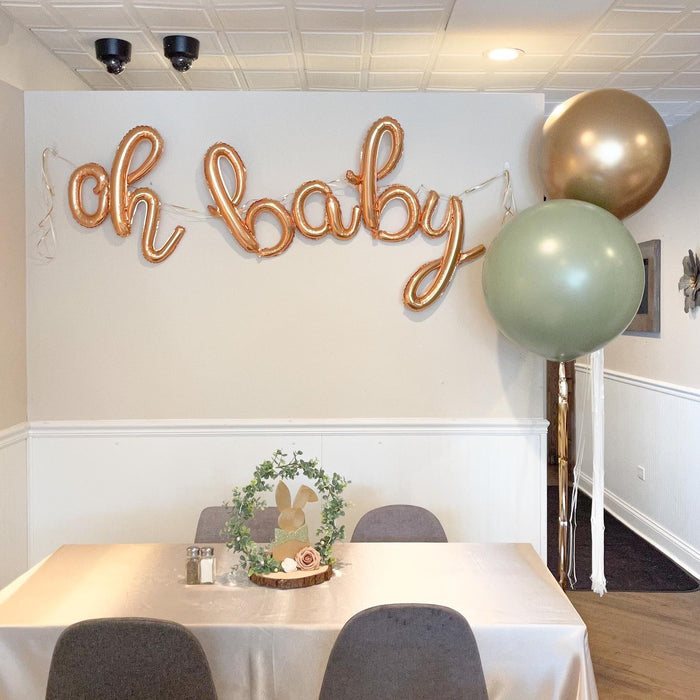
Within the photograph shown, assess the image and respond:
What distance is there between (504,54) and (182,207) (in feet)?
5.17

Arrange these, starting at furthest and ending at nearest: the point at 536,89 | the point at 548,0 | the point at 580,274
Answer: the point at 536,89 < the point at 548,0 < the point at 580,274

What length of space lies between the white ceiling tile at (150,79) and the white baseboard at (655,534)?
3657 millimetres

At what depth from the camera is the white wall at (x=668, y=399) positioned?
452cm

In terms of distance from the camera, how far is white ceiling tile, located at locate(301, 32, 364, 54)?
353 centimetres

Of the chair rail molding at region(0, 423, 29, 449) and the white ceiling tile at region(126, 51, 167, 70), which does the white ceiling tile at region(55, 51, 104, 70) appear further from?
the chair rail molding at region(0, 423, 29, 449)

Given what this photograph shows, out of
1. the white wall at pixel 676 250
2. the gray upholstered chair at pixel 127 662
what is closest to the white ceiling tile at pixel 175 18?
the gray upholstered chair at pixel 127 662

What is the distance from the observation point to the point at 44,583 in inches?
92.7

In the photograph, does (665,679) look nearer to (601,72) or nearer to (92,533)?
(92,533)

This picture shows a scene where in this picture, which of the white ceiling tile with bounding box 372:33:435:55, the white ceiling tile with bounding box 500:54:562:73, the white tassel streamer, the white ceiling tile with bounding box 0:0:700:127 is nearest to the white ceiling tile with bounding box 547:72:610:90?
the white ceiling tile with bounding box 0:0:700:127

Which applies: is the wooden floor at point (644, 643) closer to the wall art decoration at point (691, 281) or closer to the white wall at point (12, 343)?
the wall art decoration at point (691, 281)

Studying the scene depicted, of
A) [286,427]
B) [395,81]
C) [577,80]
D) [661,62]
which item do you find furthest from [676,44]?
[286,427]

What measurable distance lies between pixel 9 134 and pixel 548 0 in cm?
219

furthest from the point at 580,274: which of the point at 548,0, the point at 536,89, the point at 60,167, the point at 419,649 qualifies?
the point at 60,167

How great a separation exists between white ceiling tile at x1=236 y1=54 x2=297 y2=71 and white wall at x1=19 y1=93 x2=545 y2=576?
35 centimetres
